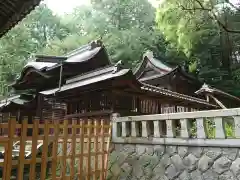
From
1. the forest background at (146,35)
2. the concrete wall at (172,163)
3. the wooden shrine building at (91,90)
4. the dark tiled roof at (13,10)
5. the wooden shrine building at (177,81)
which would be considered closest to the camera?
the dark tiled roof at (13,10)

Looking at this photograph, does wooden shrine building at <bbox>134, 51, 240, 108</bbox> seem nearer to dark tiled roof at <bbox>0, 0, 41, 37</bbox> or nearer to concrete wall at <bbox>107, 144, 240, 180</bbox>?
concrete wall at <bbox>107, 144, 240, 180</bbox>

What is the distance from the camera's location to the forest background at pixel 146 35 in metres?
12.8

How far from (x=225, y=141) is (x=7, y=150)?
407cm

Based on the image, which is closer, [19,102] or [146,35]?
[19,102]

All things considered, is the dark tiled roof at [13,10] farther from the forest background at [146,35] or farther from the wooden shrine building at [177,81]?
the wooden shrine building at [177,81]

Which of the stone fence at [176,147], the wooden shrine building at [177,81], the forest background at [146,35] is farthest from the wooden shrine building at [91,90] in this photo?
the forest background at [146,35]

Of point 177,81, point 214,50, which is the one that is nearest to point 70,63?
point 177,81

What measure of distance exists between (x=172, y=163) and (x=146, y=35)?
2192 cm

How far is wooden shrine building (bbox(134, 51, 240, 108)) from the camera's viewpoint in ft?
51.6

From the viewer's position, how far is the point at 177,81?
16.9 m

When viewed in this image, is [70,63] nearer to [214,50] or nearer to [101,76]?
[101,76]

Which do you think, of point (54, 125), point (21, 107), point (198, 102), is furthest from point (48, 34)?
point (54, 125)

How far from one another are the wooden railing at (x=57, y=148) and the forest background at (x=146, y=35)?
561 cm

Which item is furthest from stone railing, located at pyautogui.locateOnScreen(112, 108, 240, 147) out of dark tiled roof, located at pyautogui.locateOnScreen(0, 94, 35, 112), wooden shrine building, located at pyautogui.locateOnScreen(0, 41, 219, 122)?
dark tiled roof, located at pyautogui.locateOnScreen(0, 94, 35, 112)
